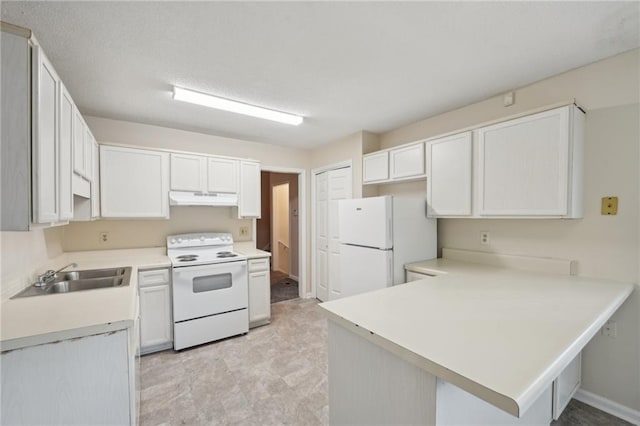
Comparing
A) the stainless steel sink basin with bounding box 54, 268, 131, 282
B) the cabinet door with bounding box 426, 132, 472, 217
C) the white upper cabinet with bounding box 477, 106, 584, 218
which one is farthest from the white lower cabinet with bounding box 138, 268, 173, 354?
the white upper cabinet with bounding box 477, 106, 584, 218

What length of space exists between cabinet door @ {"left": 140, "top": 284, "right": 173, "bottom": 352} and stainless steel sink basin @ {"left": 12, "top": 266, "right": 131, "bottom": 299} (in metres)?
0.36

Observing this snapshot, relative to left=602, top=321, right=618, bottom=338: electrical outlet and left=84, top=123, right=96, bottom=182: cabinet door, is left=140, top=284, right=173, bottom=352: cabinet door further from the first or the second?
left=602, top=321, right=618, bottom=338: electrical outlet

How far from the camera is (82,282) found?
6.55 feet

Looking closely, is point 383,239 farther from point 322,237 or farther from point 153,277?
point 153,277

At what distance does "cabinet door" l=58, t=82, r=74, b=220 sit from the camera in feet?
4.41

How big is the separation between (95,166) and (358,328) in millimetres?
2762

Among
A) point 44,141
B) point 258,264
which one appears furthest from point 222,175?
point 44,141

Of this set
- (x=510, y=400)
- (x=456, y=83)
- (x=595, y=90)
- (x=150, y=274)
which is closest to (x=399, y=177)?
(x=456, y=83)

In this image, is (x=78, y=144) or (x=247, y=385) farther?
(x=247, y=385)

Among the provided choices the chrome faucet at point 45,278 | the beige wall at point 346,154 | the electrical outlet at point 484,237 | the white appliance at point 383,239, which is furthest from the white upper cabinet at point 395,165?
the chrome faucet at point 45,278

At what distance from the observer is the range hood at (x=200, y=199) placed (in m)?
2.92

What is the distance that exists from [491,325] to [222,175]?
3010 mm

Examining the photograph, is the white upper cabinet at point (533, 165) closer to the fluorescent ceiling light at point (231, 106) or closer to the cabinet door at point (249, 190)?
the fluorescent ceiling light at point (231, 106)

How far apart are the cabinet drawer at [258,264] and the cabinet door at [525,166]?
2335 millimetres
